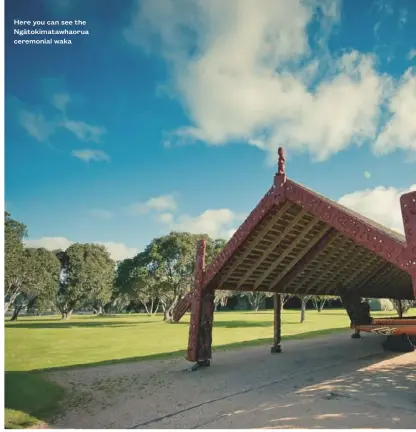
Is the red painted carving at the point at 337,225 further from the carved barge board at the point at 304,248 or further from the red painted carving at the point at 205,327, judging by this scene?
the red painted carving at the point at 205,327

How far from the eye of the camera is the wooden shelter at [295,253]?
735 cm

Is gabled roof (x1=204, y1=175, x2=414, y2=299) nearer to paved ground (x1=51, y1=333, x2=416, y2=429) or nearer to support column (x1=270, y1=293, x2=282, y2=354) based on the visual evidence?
support column (x1=270, y1=293, x2=282, y2=354)

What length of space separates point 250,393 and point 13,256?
121 ft

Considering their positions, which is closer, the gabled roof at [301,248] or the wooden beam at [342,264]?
the gabled roof at [301,248]

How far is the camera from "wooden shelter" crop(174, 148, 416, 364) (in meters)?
7.35

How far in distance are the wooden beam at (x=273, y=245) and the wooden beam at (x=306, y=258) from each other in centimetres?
116

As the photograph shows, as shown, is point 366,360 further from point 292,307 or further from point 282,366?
point 292,307

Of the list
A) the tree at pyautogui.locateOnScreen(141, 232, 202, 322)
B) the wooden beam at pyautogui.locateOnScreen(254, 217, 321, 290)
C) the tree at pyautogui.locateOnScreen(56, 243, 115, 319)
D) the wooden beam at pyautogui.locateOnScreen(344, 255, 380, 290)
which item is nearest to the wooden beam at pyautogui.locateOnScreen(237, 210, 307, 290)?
the wooden beam at pyautogui.locateOnScreen(254, 217, 321, 290)

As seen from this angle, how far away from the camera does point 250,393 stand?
8.08 m

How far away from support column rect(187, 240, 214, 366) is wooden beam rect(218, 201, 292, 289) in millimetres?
664

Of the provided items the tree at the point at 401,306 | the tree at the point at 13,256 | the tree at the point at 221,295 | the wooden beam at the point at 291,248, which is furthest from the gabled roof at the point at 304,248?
the tree at the point at 13,256

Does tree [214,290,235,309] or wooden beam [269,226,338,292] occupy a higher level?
wooden beam [269,226,338,292]

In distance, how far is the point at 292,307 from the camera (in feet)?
241

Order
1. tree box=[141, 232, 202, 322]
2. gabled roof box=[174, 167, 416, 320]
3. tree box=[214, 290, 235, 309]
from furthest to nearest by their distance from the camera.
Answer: tree box=[214, 290, 235, 309] → tree box=[141, 232, 202, 322] → gabled roof box=[174, 167, 416, 320]
